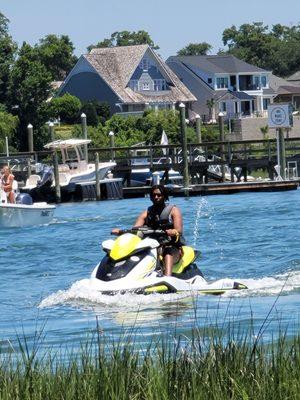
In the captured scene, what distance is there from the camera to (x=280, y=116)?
157 ft

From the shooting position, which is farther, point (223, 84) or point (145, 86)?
point (223, 84)

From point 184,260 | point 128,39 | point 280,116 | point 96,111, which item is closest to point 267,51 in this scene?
point 128,39

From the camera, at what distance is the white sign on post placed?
47594 mm

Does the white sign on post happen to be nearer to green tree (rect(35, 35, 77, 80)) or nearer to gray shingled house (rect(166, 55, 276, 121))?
gray shingled house (rect(166, 55, 276, 121))

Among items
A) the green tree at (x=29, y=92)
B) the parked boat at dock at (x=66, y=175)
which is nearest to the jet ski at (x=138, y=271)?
the parked boat at dock at (x=66, y=175)

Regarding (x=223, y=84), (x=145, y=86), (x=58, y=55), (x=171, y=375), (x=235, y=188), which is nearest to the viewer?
(x=171, y=375)

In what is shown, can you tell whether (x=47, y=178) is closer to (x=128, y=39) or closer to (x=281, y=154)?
(x=281, y=154)

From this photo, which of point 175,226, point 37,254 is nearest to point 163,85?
point 37,254

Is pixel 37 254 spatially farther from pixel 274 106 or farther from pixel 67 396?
pixel 274 106

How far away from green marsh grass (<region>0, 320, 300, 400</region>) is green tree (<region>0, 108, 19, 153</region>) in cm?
5614

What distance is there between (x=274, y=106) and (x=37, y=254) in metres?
24.2

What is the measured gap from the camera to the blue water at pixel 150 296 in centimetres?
1388

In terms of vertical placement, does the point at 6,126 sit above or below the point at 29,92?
below

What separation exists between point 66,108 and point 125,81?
1327 centimetres
